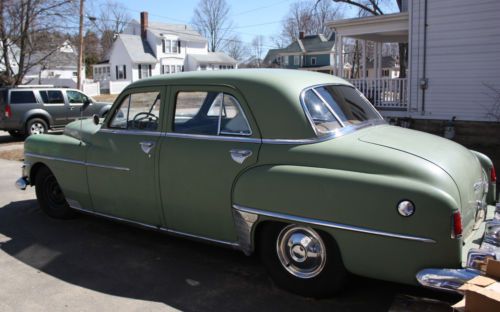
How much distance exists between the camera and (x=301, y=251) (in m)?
3.64

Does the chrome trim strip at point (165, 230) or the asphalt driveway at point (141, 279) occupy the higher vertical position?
the chrome trim strip at point (165, 230)

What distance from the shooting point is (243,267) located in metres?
4.42

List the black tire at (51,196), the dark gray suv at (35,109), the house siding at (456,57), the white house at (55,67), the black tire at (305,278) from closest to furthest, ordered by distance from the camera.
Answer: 1. the black tire at (305,278)
2. the black tire at (51,196)
3. the house siding at (456,57)
4. the dark gray suv at (35,109)
5. the white house at (55,67)

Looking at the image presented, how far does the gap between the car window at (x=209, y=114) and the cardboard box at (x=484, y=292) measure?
2056 millimetres

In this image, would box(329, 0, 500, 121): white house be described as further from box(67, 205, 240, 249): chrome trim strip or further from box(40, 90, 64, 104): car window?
box(40, 90, 64, 104): car window

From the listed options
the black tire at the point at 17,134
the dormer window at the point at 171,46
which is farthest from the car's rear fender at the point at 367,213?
the dormer window at the point at 171,46

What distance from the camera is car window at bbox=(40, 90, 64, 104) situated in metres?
15.7

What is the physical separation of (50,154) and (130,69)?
49.1 meters

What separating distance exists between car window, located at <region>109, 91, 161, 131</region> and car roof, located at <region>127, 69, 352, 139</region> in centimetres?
55

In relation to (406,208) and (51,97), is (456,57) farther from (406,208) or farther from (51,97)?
(51,97)

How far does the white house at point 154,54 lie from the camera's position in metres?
52.8

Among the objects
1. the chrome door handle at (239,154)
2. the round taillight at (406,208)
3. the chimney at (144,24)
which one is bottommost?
the round taillight at (406,208)

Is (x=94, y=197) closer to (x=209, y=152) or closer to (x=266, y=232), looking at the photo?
(x=209, y=152)

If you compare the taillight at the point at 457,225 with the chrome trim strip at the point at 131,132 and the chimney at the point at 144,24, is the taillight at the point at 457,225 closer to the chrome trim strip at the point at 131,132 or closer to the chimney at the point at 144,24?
the chrome trim strip at the point at 131,132
